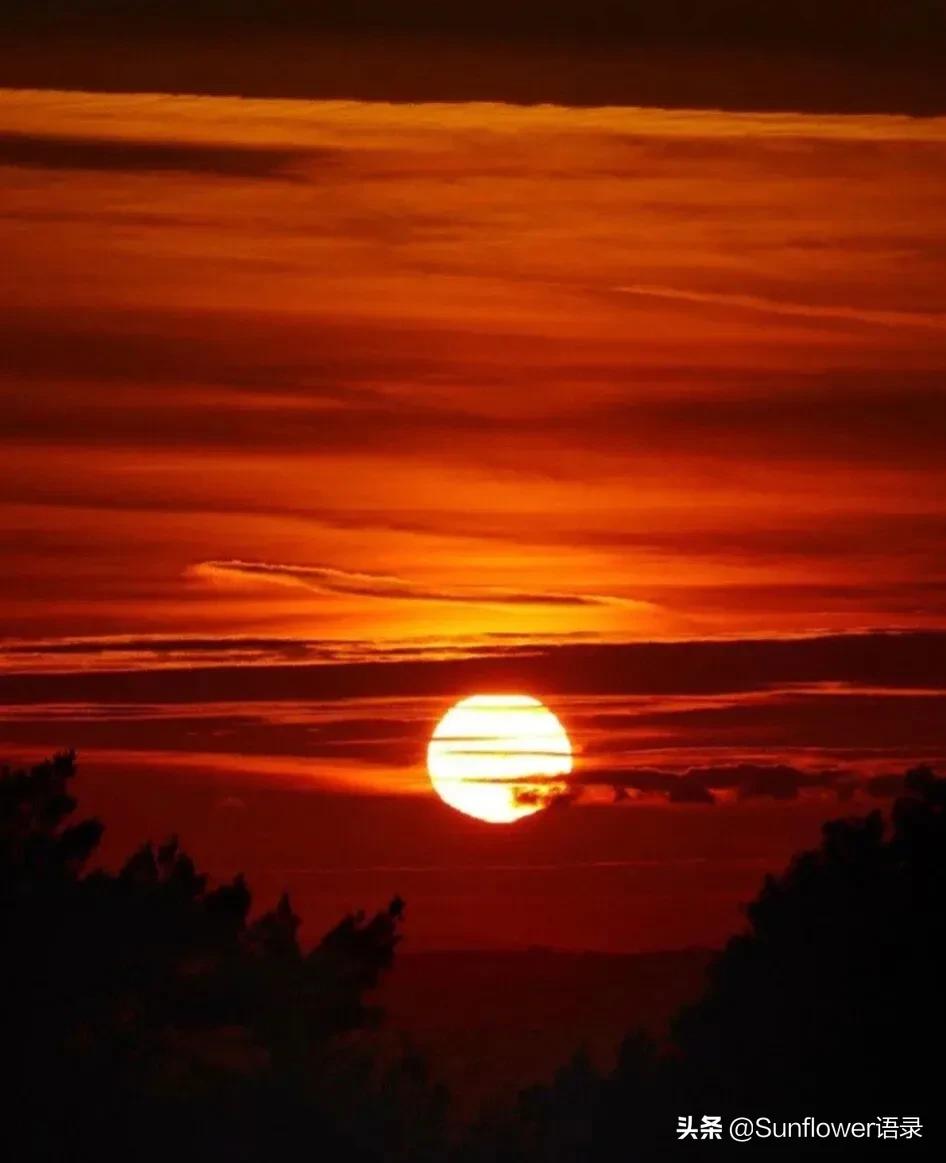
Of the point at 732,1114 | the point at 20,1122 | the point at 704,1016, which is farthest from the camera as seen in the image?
the point at 704,1016

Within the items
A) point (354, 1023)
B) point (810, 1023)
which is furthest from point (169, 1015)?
point (810, 1023)

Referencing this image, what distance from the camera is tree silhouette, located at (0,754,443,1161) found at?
39.2 m

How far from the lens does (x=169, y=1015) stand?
41031 mm

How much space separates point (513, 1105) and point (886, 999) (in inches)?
228

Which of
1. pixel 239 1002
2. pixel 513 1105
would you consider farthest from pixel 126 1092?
pixel 513 1105

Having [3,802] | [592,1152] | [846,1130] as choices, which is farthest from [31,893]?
[846,1130]

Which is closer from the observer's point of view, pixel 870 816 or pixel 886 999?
pixel 886 999

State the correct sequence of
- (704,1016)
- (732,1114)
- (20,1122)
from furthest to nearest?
1. (704,1016)
2. (732,1114)
3. (20,1122)

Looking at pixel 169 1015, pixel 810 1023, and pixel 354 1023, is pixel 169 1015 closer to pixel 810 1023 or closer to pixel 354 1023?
pixel 354 1023

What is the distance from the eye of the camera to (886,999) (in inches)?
1672

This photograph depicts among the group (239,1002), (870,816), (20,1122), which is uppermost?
(870,816)

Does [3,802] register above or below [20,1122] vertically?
above

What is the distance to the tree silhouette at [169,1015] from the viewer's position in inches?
1542

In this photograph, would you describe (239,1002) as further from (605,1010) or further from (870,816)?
(870,816)
